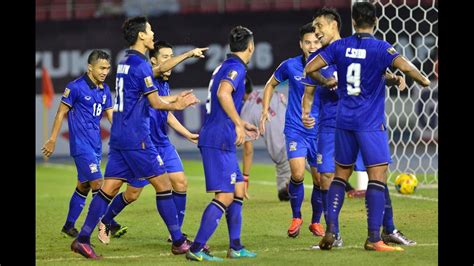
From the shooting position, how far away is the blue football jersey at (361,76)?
29.1 ft

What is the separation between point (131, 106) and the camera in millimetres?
9086

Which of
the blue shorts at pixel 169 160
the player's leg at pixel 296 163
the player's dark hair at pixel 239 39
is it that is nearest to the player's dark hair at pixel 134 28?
the player's dark hair at pixel 239 39

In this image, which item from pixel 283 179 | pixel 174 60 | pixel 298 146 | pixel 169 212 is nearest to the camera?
pixel 169 212

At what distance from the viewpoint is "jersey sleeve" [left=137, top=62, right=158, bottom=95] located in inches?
352

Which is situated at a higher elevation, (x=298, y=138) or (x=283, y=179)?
(x=298, y=138)

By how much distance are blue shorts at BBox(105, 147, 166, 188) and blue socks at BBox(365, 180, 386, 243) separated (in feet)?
5.69

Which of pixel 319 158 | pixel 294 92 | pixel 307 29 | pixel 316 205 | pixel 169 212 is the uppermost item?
pixel 307 29

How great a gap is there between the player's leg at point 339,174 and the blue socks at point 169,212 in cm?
120

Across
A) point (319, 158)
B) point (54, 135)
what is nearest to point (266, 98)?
point (319, 158)

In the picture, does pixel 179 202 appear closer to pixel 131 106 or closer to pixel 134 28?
pixel 131 106

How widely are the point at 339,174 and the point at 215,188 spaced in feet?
3.63

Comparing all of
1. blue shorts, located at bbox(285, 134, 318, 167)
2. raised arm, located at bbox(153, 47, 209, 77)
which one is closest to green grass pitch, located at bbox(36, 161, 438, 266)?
blue shorts, located at bbox(285, 134, 318, 167)

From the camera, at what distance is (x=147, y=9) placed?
2375 centimetres

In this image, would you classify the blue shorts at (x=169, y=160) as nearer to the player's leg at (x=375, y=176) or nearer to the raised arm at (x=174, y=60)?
the raised arm at (x=174, y=60)
